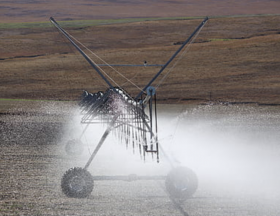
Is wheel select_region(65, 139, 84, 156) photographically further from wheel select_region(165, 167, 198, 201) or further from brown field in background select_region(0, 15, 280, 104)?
brown field in background select_region(0, 15, 280, 104)

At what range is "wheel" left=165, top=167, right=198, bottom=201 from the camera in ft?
43.1

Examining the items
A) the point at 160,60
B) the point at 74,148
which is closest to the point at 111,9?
the point at 160,60

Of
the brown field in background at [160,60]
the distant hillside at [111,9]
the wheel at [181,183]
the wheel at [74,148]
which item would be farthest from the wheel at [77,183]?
the distant hillside at [111,9]

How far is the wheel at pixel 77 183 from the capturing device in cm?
1314

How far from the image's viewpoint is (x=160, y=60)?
50.7m

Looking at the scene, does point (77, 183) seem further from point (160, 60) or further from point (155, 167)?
point (160, 60)

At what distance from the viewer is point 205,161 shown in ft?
58.8

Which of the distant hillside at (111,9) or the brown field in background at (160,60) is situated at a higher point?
the distant hillside at (111,9)

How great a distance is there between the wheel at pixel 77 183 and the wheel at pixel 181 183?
7.31ft

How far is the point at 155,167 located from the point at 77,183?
15.7 feet

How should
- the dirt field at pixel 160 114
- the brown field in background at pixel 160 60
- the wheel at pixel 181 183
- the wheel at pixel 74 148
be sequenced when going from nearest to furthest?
the wheel at pixel 181 183
the dirt field at pixel 160 114
the wheel at pixel 74 148
the brown field in background at pixel 160 60

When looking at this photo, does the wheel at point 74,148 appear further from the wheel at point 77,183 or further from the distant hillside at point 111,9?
the distant hillside at point 111,9

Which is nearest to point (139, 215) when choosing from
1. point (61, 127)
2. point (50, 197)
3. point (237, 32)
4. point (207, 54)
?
point (50, 197)

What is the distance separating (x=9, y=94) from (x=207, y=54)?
22048mm
